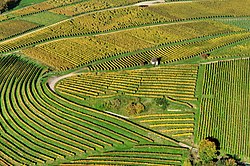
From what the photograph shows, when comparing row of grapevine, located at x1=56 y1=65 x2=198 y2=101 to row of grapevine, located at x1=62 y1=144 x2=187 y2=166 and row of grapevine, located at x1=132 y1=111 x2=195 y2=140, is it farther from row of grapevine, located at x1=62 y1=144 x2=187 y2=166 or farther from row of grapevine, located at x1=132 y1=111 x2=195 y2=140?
row of grapevine, located at x1=62 y1=144 x2=187 y2=166

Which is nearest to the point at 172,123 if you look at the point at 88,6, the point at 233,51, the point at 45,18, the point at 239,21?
the point at 233,51

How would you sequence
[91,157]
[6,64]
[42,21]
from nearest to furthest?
[91,157]
[6,64]
[42,21]

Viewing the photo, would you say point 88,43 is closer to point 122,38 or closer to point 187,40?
point 122,38

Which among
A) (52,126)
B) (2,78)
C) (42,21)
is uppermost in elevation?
A: (42,21)

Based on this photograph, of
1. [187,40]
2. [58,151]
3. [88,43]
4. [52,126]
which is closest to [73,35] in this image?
[88,43]

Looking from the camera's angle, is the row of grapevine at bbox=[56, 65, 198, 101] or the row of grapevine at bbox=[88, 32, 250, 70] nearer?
the row of grapevine at bbox=[56, 65, 198, 101]

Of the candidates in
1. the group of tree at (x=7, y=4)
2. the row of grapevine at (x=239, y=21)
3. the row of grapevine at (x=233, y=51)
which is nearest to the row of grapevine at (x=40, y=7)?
the group of tree at (x=7, y=4)

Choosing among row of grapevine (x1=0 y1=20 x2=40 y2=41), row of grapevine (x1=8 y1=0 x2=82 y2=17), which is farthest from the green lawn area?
row of grapevine (x1=0 y1=20 x2=40 y2=41)
